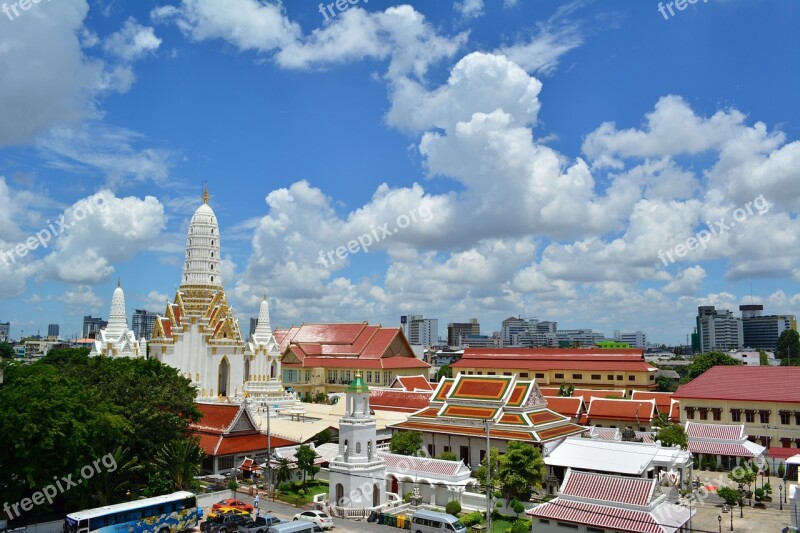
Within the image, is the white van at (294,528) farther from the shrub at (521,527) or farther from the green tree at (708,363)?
the green tree at (708,363)

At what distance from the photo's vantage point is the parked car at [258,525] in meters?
23.3

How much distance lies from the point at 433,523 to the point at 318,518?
4443mm

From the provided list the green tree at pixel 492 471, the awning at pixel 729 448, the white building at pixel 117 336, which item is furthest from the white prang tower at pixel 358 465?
the white building at pixel 117 336

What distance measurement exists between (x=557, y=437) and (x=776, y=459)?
43.1 feet

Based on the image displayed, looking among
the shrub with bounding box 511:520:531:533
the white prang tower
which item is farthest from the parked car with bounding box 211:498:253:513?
the shrub with bounding box 511:520:531:533

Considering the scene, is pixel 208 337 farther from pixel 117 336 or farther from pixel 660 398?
pixel 660 398

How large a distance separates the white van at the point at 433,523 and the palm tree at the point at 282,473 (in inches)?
351

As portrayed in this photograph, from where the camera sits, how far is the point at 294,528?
22.0 metres

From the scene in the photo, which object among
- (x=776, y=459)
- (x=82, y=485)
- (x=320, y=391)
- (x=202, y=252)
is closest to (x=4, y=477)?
(x=82, y=485)

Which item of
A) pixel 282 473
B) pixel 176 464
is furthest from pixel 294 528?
pixel 282 473

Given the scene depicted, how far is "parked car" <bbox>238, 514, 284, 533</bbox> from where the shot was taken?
23297mm

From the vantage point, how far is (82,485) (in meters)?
23.9

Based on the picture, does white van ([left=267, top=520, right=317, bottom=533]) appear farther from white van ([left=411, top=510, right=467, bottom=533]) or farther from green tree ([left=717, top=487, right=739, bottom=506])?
green tree ([left=717, top=487, right=739, bottom=506])

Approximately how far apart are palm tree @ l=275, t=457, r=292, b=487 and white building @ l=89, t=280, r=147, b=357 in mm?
25495
